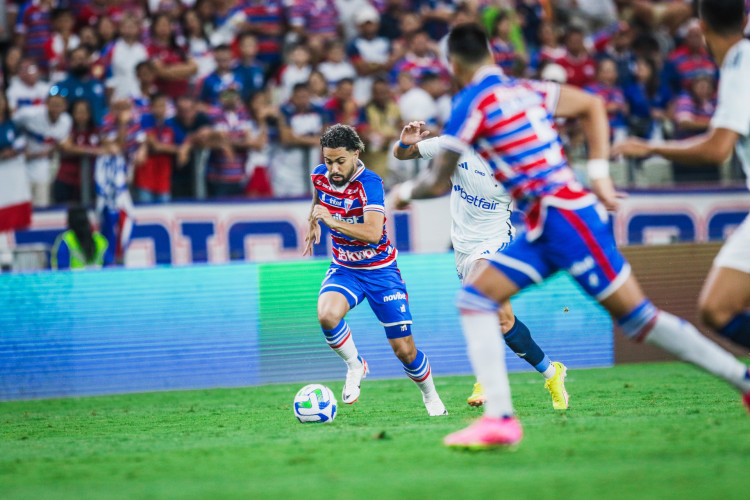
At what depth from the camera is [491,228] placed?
32.4ft

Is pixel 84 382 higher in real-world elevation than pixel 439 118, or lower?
lower

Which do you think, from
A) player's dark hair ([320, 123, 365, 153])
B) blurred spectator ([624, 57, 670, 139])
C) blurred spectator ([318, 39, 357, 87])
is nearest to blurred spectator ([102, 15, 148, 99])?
blurred spectator ([318, 39, 357, 87])

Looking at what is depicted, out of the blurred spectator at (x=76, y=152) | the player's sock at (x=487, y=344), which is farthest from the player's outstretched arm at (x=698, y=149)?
the blurred spectator at (x=76, y=152)

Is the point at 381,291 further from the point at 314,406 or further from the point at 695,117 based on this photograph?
the point at 695,117

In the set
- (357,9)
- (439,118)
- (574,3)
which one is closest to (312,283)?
(439,118)

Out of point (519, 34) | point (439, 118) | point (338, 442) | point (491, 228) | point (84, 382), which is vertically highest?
point (519, 34)

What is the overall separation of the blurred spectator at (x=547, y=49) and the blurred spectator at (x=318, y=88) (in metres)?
3.52

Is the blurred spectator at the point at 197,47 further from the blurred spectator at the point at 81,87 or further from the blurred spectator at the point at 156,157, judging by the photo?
the blurred spectator at the point at 81,87

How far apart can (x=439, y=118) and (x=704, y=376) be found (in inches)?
251

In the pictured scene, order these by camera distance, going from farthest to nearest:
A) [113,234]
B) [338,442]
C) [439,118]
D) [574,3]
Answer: [574,3] < [439,118] < [113,234] < [338,442]

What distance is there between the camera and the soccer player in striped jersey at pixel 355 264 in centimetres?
891

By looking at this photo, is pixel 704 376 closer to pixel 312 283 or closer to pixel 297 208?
pixel 312 283

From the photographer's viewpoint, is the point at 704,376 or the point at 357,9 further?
the point at 357,9

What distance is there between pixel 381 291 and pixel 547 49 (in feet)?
30.0
